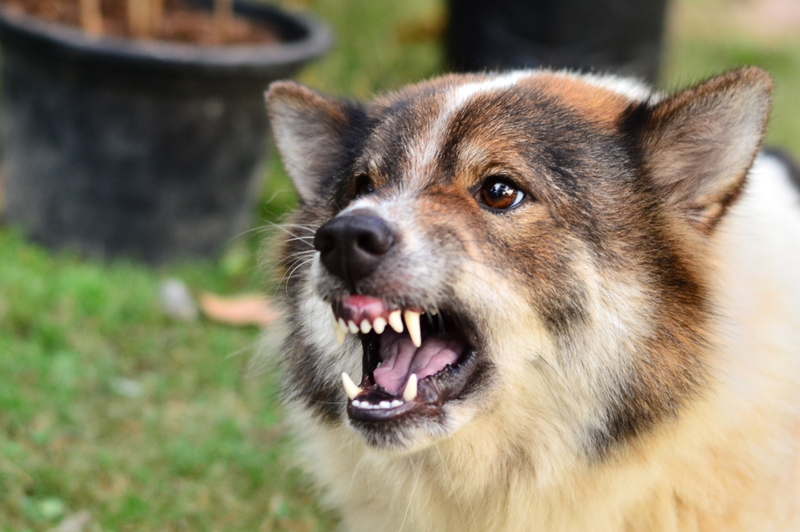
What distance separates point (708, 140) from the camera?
2504mm

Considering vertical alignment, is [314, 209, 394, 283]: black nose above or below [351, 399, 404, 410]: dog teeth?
above

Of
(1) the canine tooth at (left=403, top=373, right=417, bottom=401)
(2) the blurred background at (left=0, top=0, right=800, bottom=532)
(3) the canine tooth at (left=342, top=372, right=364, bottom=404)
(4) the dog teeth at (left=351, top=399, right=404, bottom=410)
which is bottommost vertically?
(2) the blurred background at (left=0, top=0, right=800, bottom=532)

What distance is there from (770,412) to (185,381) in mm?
2971

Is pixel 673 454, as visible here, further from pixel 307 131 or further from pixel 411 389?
pixel 307 131

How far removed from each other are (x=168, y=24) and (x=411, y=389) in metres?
4.29

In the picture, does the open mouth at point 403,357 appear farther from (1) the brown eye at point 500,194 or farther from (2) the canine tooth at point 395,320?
(1) the brown eye at point 500,194

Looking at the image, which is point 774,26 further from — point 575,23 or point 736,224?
point 736,224

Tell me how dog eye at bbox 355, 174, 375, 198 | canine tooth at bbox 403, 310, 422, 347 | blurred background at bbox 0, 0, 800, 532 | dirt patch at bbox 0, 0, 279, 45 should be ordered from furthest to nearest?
dirt patch at bbox 0, 0, 279, 45, blurred background at bbox 0, 0, 800, 532, dog eye at bbox 355, 174, 375, 198, canine tooth at bbox 403, 310, 422, 347

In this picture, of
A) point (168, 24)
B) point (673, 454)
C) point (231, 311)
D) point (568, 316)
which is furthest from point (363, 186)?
point (168, 24)

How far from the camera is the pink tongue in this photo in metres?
2.44

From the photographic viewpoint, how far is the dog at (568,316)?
7.77 feet

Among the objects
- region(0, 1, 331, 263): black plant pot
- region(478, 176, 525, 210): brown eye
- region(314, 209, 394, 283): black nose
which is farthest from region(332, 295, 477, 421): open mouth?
region(0, 1, 331, 263): black plant pot

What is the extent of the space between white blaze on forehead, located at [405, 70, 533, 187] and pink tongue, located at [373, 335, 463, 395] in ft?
1.59

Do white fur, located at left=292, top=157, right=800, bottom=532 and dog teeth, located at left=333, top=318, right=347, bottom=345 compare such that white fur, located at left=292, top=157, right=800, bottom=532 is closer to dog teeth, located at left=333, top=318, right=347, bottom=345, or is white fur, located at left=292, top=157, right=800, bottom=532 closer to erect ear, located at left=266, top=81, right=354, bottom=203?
dog teeth, located at left=333, top=318, right=347, bottom=345
